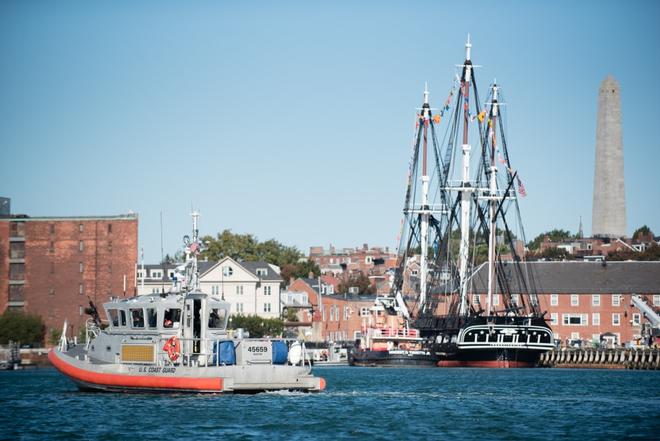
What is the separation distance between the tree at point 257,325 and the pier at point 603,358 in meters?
29.4

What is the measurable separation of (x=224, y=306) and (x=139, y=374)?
14.6ft

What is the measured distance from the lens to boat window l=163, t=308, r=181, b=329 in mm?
51906

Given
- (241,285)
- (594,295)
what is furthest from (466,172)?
(241,285)

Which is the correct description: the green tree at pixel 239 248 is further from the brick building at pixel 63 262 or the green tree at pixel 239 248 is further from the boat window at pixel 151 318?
the boat window at pixel 151 318

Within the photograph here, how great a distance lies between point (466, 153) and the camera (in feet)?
390

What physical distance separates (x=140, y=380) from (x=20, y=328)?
68.0 metres

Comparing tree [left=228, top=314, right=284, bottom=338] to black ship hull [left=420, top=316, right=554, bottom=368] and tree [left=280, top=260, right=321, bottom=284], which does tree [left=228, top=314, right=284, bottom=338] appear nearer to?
black ship hull [left=420, top=316, right=554, bottom=368]

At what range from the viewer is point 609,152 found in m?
189

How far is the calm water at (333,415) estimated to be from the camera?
42.2 m

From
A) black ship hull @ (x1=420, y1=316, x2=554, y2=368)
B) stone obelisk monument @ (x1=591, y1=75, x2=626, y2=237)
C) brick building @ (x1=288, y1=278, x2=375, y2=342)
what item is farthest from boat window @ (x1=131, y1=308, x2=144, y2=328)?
stone obelisk monument @ (x1=591, y1=75, x2=626, y2=237)

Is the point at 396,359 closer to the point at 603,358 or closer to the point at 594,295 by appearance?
the point at 603,358

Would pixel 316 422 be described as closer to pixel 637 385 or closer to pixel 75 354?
pixel 75 354

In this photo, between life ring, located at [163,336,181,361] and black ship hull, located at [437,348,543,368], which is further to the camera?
black ship hull, located at [437,348,543,368]

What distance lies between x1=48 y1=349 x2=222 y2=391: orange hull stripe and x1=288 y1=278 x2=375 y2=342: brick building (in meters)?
98.8
